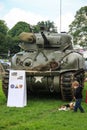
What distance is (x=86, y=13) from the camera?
2936 inches

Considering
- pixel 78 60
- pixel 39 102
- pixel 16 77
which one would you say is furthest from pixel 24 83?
pixel 78 60

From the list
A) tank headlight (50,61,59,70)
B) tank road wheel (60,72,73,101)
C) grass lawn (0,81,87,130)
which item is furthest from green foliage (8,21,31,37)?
grass lawn (0,81,87,130)

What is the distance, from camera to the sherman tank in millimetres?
16608

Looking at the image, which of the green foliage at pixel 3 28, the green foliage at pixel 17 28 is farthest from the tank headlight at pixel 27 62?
the green foliage at pixel 3 28

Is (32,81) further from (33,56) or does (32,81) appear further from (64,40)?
(64,40)

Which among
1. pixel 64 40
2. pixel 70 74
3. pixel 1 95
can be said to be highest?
pixel 64 40

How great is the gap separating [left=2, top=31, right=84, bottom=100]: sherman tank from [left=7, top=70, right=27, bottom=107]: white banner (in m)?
0.79

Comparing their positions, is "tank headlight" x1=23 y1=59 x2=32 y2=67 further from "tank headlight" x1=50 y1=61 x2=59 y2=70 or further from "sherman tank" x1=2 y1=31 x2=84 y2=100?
"tank headlight" x1=50 y1=61 x2=59 y2=70

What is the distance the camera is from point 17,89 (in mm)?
15992

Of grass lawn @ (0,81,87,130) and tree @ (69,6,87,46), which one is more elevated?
tree @ (69,6,87,46)

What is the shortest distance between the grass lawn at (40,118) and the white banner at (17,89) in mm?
298

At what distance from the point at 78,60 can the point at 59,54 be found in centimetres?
90

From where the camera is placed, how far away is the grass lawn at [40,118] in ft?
36.8

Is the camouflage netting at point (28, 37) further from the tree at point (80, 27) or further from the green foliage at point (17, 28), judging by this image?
the green foliage at point (17, 28)
